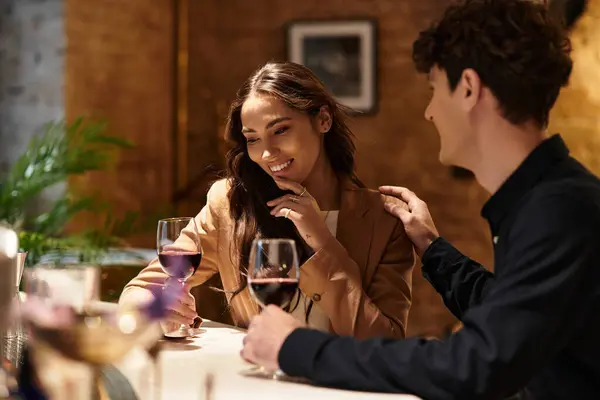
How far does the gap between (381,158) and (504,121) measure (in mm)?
3713

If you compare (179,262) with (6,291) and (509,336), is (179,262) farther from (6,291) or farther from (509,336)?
(509,336)

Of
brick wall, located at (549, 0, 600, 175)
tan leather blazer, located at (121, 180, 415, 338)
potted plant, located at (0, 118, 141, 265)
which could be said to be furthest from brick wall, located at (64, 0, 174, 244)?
tan leather blazer, located at (121, 180, 415, 338)

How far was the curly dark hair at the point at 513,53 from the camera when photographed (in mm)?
1562

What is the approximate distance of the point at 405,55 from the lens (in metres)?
5.24

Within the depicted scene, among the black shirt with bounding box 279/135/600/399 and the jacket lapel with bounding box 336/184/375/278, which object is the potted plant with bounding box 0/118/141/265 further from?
the black shirt with bounding box 279/135/600/399

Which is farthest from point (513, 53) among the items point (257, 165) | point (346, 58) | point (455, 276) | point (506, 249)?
point (346, 58)

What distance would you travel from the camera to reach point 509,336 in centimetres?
137

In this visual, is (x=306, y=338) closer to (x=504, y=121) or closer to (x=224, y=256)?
(x=504, y=121)

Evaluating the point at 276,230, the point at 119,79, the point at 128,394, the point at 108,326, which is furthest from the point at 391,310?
the point at 119,79

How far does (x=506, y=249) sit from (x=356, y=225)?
81cm

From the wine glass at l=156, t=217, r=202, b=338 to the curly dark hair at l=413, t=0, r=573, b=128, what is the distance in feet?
2.28

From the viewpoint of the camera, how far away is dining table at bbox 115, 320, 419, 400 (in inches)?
56.0

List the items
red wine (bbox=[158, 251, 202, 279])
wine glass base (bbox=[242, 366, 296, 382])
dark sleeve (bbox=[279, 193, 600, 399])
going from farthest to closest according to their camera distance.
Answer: red wine (bbox=[158, 251, 202, 279]), wine glass base (bbox=[242, 366, 296, 382]), dark sleeve (bbox=[279, 193, 600, 399])

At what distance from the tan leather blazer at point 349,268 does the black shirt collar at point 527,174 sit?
577 millimetres
